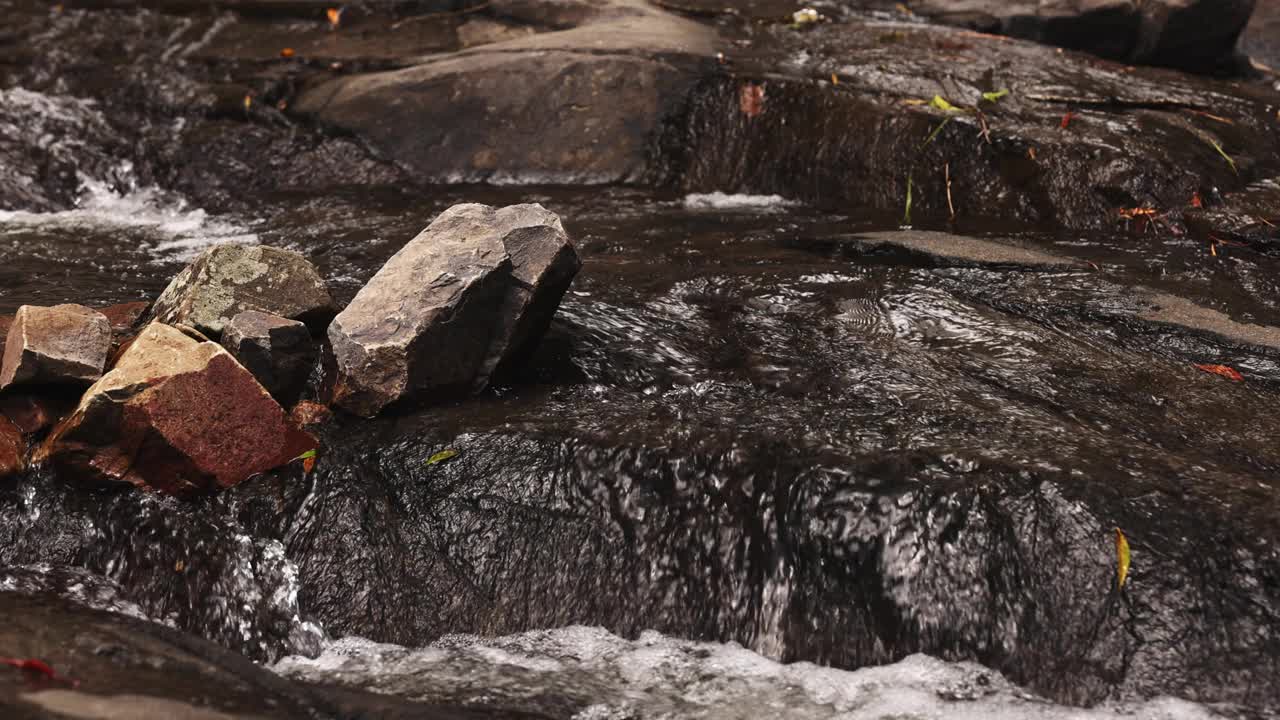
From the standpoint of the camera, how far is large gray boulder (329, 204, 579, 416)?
3.55m

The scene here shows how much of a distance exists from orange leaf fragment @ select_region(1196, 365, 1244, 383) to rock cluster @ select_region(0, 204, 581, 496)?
228 cm

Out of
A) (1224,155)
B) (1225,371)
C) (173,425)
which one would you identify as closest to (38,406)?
(173,425)

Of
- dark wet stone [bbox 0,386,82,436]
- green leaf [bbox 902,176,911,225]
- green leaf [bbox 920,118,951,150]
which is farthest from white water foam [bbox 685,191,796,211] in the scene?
dark wet stone [bbox 0,386,82,436]

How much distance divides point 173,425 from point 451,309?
882mm

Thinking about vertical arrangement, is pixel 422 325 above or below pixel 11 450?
above

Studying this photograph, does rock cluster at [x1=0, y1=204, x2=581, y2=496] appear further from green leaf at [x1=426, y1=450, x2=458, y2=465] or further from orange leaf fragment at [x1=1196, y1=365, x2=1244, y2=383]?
orange leaf fragment at [x1=1196, y1=365, x2=1244, y2=383]

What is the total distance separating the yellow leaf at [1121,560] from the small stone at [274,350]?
2526 millimetres

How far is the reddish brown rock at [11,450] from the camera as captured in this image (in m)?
3.41

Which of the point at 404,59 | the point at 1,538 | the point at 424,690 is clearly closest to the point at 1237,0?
the point at 404,59

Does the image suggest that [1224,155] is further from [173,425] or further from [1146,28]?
[173,425]

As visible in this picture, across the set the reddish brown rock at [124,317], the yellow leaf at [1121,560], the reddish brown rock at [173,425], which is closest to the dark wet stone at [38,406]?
the reddish brown rock at [173,425]

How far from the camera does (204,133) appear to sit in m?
7.48

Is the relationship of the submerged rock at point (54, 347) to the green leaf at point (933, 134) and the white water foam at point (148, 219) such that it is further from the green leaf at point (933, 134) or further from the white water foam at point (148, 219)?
the green leaf at point (933, 134)

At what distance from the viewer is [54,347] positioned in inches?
138
